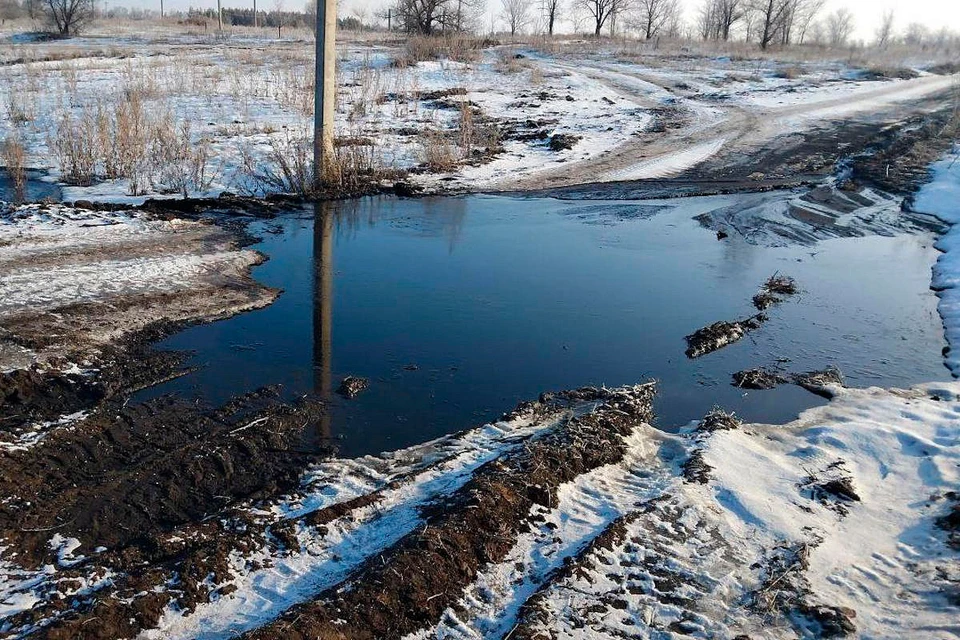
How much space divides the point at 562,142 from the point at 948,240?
7655 millimetres

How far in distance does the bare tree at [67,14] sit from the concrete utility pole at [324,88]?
1439 inches

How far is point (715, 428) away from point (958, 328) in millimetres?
3727

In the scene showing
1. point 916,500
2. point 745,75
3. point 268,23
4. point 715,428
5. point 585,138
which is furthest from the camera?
point 268,23

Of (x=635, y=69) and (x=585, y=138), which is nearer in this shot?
(x=585, y=138)

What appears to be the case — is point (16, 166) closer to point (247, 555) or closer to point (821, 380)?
point (247, 555)

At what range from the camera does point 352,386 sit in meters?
5.39

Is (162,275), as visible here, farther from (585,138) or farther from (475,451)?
(585,138)

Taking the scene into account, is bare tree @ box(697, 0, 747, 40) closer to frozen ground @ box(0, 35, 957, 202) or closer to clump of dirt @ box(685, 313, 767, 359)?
frozen ground @ box(0, 35, 957, 202)

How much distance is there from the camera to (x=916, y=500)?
4340 mm

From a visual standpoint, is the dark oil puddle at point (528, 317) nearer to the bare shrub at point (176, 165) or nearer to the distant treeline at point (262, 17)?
the bare shrub at point (176, 165)

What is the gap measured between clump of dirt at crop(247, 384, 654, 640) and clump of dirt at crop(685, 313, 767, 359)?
172cm

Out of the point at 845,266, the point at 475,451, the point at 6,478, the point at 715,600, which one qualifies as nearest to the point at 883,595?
the point at 715,600

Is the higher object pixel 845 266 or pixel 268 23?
pixel 268 23

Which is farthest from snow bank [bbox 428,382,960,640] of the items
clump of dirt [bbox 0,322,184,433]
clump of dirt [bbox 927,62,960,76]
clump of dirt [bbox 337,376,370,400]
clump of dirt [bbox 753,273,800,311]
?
clump of dirt [bbox 927,62,960,76]
